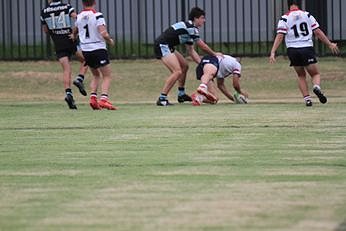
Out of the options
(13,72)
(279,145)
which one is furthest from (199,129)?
(13,72)

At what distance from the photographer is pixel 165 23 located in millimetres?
27844

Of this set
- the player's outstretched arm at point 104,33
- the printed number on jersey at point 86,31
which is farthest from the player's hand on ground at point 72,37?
the player's outstretched arm at point 104,33

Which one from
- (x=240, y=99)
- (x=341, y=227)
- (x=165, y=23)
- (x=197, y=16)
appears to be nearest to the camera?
(x=341, y=227)

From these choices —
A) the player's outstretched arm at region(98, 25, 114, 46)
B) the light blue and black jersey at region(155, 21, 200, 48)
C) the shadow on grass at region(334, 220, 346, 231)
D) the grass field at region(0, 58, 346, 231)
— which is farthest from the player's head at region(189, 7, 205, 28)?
the shadow on grass at region(334, 220, 346, 231)

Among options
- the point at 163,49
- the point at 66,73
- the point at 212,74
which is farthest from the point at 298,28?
the point at 66,73

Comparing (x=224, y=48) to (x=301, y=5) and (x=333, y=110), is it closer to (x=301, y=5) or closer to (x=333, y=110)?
(x=301, y=5)

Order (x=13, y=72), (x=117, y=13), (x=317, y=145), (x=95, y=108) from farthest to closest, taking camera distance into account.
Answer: (x=117, y=13)
(x=13, y=72)
(x=95, y=108)
(x=317, y=145)

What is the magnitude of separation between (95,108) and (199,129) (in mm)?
4656

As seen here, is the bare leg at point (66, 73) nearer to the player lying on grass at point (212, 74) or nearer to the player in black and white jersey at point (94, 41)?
the player in black and white jersey at point (94, 41)

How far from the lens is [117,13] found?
27.6m

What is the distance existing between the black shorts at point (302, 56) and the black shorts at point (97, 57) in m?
2.97

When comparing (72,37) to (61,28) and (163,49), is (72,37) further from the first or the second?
(163,49)

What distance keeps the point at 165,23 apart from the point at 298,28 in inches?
350

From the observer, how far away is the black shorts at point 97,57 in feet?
61.7
